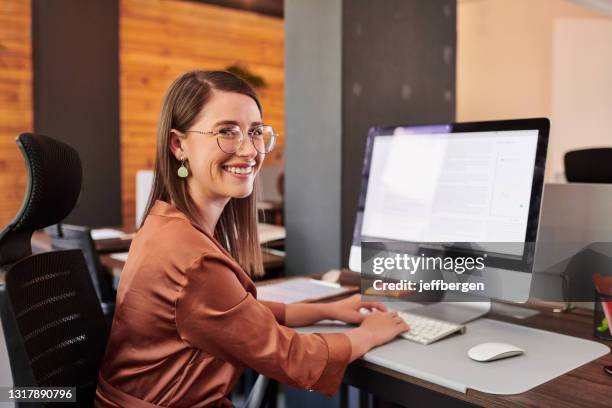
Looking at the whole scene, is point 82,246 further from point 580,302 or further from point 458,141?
point 580,302

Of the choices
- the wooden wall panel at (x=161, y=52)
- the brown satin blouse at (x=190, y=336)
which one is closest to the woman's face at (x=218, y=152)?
the brown satin blouse at (x=190, y=336)

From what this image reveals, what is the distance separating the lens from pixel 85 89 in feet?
14.9

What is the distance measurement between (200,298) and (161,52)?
15.3ft

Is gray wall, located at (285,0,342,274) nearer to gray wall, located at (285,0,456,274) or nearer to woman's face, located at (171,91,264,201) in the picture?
gray wall, located at (285,0,456,274)

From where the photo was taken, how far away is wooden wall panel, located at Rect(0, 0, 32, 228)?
4.41 m

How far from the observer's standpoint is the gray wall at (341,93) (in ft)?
7.33

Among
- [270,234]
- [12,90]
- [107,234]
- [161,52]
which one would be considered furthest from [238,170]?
[161,52]

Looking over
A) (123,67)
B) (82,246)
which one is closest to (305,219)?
(82,246)

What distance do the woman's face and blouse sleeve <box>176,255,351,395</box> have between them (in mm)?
222

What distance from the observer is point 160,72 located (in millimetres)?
5305

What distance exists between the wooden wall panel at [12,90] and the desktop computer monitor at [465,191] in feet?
12.0

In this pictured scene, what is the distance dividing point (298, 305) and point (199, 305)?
445 mm

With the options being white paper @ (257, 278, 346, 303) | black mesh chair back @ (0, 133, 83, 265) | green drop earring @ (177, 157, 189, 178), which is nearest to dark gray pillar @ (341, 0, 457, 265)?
white paper @ (257, 278, 346, 303)

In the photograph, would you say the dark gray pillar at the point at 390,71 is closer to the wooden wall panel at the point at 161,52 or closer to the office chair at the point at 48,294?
the office chair at the point at 48,294
